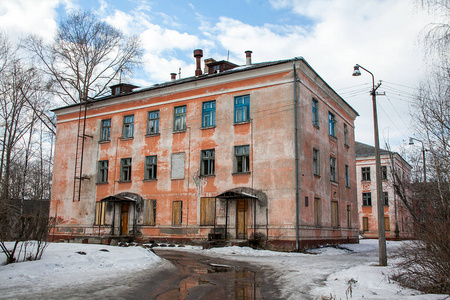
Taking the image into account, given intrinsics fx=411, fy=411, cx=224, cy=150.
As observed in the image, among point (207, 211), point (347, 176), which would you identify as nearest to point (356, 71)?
point (207, 211)

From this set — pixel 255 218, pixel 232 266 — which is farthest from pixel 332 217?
pixel 232 266

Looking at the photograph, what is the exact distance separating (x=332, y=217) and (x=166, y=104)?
517 inches

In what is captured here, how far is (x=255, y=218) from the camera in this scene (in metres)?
22.4

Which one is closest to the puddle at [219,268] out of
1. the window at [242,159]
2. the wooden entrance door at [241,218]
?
the wooden entrance door at [241,218]

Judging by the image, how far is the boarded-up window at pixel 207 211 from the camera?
24.0 meters

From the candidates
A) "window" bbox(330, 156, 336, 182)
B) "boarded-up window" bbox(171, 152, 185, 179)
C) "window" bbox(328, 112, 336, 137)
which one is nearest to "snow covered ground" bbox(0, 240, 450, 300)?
"boarded-up window" bbox(171, 152, 185, 179)

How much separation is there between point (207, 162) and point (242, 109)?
386 cm

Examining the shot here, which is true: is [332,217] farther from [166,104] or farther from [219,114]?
[166,104]

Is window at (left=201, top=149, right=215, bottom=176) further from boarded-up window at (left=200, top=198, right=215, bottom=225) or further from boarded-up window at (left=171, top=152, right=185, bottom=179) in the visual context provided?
boarded-up window at (left=200, top=198, right=215, bottom=225)

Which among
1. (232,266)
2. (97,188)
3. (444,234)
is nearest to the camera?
(444,234)

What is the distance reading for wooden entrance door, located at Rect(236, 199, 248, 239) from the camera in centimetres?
2294

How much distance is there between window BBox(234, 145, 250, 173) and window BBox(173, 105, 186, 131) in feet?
14.5

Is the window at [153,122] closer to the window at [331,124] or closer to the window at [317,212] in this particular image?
the window at [317,212]

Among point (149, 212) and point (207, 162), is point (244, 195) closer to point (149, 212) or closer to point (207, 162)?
point (207, 162)
